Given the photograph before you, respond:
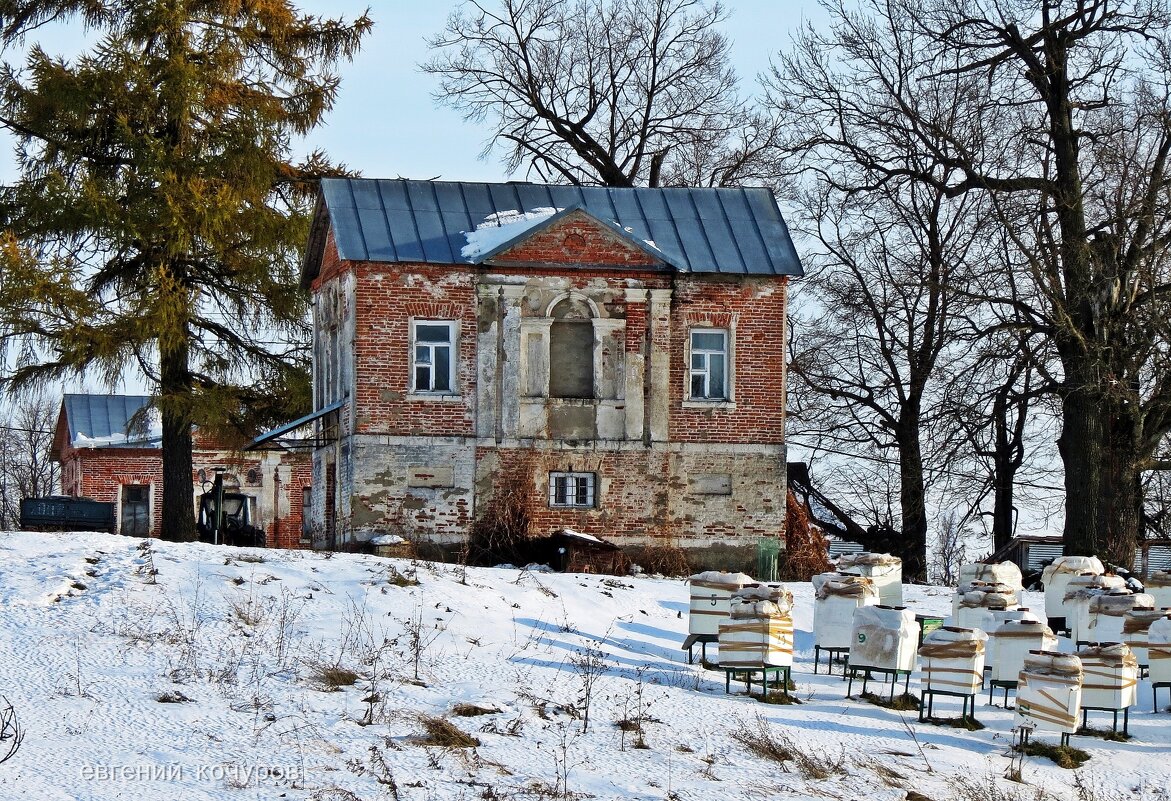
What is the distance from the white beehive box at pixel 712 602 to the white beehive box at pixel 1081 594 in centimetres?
435

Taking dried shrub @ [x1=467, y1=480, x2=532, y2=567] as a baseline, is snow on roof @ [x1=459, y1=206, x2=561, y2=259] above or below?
above

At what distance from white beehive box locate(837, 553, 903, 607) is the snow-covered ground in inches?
57.2

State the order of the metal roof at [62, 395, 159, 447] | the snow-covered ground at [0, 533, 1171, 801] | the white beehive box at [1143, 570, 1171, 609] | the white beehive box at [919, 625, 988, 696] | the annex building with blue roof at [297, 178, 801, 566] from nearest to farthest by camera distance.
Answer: the snow-covered ground at [0, 533, 1171, 801], the white beehive box at [919, 625, 988, 696], the white beehive box at [1143, 570, 1171, 609], the annex building with blue roof at [297, 178, 801, 566], the metal roof at [62, 395, 159, 447]

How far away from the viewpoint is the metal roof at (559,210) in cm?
2630

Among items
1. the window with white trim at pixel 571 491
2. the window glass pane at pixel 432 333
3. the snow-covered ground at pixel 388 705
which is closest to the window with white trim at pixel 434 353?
the window glass pane at pixel 432 333

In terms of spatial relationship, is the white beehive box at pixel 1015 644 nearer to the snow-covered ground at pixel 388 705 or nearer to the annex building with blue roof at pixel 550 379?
the snow-covered ground at pixel 388 705

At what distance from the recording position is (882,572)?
20.7 metres

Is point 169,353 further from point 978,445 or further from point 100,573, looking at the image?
point 978,445

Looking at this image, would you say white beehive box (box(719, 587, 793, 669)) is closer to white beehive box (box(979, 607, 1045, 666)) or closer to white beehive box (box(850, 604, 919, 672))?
white beehive box (box(850, 604, 919, 672))

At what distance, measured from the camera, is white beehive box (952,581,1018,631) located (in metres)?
18.8

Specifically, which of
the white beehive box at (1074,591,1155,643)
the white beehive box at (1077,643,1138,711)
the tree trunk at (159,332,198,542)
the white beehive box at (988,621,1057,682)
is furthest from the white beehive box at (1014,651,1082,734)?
the tree trunk at (159,332,198,542)

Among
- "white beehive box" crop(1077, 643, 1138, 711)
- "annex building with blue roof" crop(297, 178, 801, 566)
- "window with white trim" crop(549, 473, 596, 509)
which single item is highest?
"annex building with blue roof" crop(297, 178, 801, 566)

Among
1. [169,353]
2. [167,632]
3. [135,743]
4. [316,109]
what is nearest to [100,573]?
[167,632]

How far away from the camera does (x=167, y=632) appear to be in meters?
15.7
